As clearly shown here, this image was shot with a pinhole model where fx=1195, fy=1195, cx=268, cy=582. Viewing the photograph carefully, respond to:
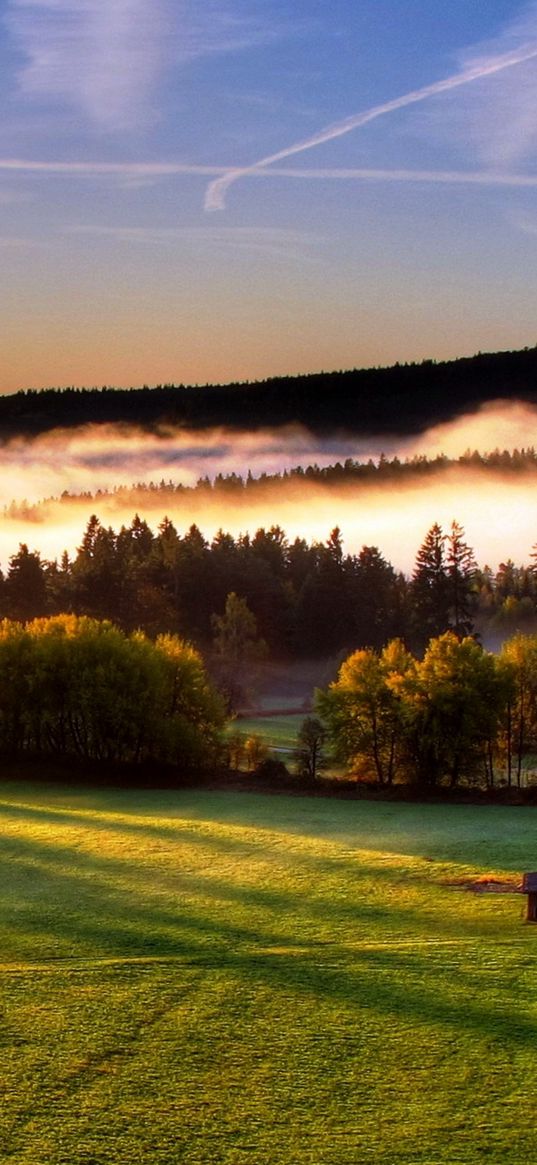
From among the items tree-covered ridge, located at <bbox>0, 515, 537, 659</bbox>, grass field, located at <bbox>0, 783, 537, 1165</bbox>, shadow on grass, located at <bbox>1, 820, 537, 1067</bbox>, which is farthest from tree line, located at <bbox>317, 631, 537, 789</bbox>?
tree-covered ridge, located at <bbox>0, 515, 537, 659</bbox>

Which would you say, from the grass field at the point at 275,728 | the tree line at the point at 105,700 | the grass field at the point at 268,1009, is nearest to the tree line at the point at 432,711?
the tree line at the point at 105,700

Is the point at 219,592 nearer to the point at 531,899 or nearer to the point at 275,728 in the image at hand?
the point at 275,728

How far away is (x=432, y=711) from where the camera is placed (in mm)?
61250

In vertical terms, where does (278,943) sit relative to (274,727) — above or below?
above

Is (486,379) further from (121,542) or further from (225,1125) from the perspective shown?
(225,1125)

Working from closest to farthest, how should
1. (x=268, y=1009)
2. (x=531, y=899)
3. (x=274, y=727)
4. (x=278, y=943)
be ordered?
(x=268, y=1009) → (x=278, y=943) → (x=531, y=899) → (x=274, y=727)

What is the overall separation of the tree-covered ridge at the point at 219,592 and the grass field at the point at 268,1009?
105110mm

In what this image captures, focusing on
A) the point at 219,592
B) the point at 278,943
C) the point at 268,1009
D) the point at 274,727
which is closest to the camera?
the point at 268,1009

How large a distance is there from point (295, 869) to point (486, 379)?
12976 cm

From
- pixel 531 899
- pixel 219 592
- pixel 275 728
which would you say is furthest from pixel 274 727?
pixel 531 899

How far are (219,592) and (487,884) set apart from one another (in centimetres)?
12971

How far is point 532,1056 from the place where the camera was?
18781 mm

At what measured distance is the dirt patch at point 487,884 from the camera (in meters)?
30.1

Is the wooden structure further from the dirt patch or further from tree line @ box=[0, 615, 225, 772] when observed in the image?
tree line @ box=[0, 615, 225, 772]
